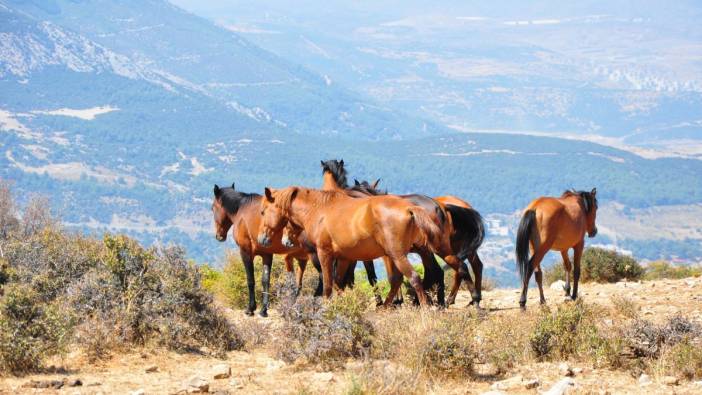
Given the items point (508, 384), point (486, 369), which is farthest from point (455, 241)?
point (508, 384)

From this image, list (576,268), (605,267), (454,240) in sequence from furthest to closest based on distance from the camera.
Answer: (605,267), (576,268), (454,240)

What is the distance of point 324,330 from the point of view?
9.56 metres

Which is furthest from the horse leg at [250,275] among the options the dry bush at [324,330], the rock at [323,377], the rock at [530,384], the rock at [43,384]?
the rock at [530,384]

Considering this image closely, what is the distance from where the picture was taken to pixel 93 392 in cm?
845

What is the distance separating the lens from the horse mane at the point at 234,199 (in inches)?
606

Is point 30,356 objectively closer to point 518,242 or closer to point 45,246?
point 45,246

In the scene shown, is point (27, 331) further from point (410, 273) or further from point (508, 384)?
point (508, 384)

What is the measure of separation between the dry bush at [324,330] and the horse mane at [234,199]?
559 cm

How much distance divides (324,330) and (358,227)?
6.98ft

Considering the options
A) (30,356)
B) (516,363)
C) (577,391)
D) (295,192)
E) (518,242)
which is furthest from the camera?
(518,242)

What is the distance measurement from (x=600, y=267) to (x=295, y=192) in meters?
9.80

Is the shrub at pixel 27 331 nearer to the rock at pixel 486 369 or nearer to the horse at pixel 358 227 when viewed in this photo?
the horse at pixel 358 227

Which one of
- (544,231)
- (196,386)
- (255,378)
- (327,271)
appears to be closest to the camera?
(196,386)

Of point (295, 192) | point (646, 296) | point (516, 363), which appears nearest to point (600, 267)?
point (646, 296)
